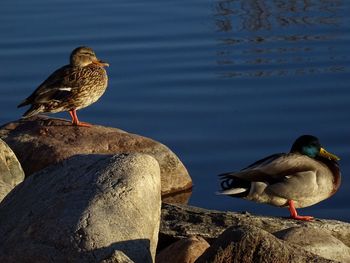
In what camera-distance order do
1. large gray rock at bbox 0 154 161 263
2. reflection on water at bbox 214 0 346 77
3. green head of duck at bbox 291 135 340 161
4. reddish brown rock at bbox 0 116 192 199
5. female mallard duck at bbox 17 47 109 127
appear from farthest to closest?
reflection on water at bbox 214 0 346 77 → female mallard duck at bbox 17 47 109 127 → reddish brown rock at bbox 0 116 192 199 → green head of duck at bbox 291 135 340 161 → large gray rock at bbox 0 154 161 263

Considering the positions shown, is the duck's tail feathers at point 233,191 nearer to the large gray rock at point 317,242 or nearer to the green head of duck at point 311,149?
the green head of duck at point 311,149

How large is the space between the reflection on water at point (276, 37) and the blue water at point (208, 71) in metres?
0.01

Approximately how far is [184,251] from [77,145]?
10.2 ft

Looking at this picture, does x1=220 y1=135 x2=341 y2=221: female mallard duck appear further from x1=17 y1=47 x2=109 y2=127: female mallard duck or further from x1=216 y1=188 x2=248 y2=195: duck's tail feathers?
x1=17 y1=47 x2=109 y2=127: female mallard duck

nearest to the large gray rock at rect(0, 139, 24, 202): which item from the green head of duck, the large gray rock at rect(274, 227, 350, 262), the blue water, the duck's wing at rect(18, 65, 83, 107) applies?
the duck's wing at rect(18, 65, 83, 107)

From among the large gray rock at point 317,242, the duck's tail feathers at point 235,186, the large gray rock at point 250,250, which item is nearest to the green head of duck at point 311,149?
the duck's tail feathers at point 235,186

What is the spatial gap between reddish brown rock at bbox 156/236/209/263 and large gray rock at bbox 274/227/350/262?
698 millimetres

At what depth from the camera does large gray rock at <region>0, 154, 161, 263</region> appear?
6477mm

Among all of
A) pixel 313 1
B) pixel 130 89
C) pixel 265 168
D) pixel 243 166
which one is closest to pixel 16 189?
pixel 265 168

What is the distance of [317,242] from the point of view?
7582 millimetres

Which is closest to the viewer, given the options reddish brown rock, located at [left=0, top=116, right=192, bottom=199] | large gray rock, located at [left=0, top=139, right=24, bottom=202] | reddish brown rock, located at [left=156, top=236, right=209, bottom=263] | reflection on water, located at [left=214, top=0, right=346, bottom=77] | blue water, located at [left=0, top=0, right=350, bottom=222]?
reddish brown rock, located at [left=156, top=236, right=209, bottom=263]

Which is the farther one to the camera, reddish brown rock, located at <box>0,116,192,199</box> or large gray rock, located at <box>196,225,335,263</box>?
reddish brown rock, located at <box>0,116,192,199</box>

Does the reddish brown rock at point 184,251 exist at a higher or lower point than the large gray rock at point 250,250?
lower

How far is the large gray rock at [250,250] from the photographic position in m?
6.28
